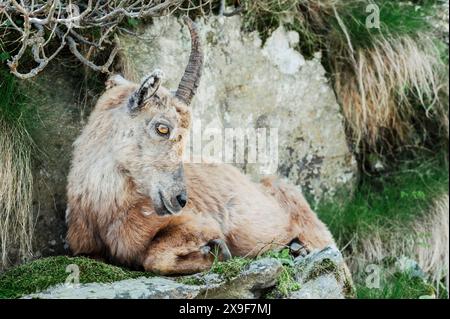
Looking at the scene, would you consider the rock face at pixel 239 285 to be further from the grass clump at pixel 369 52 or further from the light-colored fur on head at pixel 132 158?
the grass clump at pixel 369 52

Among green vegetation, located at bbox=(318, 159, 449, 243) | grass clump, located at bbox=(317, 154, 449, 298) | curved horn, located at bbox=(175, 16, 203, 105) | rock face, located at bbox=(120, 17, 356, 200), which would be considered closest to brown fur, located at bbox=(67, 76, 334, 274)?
curved horn, located at bbox=(175, 16, 203, 105)

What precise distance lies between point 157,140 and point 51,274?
4.45 ft

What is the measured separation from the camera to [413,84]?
31.2 feet

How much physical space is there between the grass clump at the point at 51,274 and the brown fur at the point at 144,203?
1.02ft

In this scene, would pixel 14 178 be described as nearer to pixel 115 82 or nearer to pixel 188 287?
pixel 115 82

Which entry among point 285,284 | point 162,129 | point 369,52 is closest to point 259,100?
point 369,52

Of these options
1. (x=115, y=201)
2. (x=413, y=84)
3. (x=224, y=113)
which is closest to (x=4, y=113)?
(x=115, y=201)

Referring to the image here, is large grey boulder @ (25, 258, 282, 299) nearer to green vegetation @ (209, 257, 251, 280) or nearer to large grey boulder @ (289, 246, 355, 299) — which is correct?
green vegetation @ (209, 257, 251, 280)

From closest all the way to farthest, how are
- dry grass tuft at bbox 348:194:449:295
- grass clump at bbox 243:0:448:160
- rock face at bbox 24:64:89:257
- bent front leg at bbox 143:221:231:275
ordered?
bent front leg at bbox 143:221:231:275 < rock face at bbox 24:64:89:257 < dry grass tuft at bbox 348:194:449:295 < grass clump at bbox 243:0:448:160

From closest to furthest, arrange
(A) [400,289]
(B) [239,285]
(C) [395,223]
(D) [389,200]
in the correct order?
(B) [239,285]
(A) [400,289]
(C) [395,223]
(D) [389,200]

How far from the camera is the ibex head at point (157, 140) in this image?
6.03 meters

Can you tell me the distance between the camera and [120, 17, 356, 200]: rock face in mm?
8008

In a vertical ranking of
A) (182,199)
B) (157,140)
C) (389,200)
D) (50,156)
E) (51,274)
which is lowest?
(51,274)

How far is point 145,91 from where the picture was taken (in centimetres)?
614
